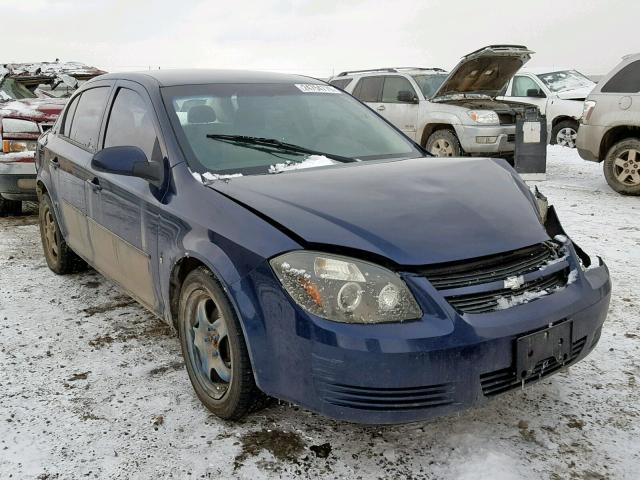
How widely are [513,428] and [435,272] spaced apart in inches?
35.3

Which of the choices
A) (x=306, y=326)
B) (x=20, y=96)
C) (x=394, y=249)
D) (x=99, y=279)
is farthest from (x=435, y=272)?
(x=20, y=96)

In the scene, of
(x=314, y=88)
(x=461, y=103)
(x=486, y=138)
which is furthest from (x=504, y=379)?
(x=461, y=103)

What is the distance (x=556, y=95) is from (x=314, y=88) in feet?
34.6

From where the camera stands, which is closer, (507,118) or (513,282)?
(513,282)

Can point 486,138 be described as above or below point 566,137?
above

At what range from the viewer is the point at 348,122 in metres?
3.69

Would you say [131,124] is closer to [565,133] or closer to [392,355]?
[392,355]

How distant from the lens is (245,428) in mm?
2701

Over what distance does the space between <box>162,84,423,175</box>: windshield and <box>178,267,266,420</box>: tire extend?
1.97 ft

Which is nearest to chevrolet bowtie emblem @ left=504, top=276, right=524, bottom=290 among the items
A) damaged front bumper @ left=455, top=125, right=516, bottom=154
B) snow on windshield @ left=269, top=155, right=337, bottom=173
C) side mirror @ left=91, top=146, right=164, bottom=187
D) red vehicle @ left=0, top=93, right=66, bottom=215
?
snow on windshield @ left=269, top=155, right=337, bottom=173

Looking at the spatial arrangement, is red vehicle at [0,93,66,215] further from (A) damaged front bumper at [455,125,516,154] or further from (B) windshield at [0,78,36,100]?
(A) damaged front bumper at [455,125,516,154]

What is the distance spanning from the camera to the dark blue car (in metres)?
2.20

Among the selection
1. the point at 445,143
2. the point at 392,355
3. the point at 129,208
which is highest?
the point at 129,208

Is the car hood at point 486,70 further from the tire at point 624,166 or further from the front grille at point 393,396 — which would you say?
the front grille at point 393,396
